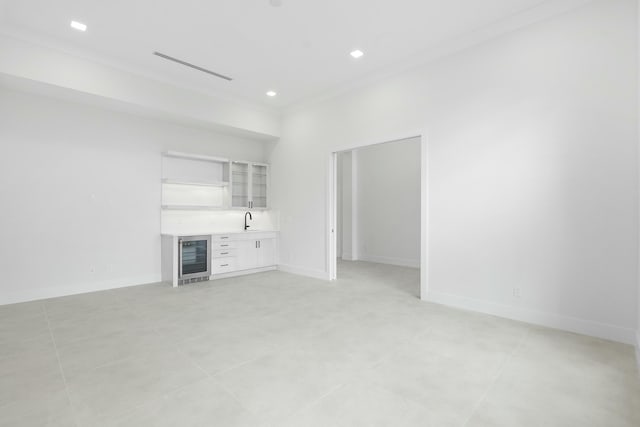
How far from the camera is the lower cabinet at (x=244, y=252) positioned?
5695mm

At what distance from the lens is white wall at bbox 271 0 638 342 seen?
2898mm

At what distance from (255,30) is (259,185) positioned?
3558mm

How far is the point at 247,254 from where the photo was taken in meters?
6.11

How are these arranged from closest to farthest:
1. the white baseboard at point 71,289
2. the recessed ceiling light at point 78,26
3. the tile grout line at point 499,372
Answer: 1. the tile grout line at point 499,372
2. the recessed ceiling light at point 78,26
3. the white baseboard at point 71,289

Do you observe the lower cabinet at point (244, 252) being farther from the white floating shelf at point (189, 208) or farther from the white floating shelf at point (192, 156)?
the white floating shelf at point (192, 156)

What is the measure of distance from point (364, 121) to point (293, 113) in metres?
1.89

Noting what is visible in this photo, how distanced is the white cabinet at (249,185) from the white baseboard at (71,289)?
2.08 metres

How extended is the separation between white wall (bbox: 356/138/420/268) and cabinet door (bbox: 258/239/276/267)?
276 cm

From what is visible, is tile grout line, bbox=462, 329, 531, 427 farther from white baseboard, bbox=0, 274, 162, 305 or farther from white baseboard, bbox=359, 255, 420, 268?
white baseboard, bbox=0, 274, 162, 305

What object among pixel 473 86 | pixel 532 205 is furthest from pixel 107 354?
pixel 473 86

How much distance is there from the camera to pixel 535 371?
2332mm

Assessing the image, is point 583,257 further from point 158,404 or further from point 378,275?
point 158,404

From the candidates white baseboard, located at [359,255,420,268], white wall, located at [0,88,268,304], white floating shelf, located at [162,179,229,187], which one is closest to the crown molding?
white wall, located at [0,88,268,304]

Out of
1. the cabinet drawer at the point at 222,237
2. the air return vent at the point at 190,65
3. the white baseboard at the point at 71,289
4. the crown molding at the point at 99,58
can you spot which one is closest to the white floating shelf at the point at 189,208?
the cabinet drawer at the point at 222,237
